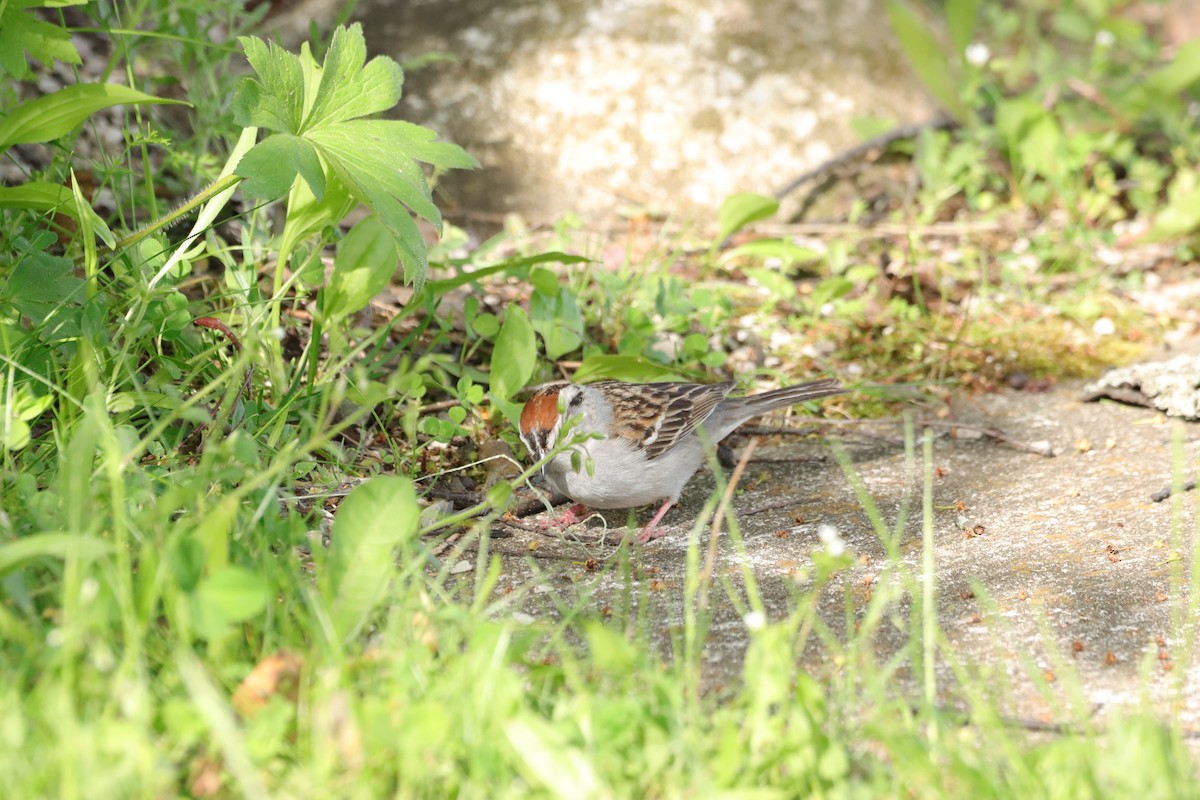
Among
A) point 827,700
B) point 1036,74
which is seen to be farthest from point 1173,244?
point 827,700

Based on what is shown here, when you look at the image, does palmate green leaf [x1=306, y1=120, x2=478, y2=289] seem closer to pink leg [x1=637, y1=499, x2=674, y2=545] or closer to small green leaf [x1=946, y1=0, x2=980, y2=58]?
pink leg [x1=637, y1=499, x2=674, y2=545]

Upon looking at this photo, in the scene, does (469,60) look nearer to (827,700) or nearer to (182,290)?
(182,290)

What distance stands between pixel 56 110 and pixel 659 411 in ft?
6.42

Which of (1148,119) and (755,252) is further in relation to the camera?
(1148,119)

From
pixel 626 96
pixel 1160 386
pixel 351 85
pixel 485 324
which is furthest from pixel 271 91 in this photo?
pixel 626 96

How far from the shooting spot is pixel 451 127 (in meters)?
6.01

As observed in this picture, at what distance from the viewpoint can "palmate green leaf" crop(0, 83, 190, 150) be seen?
9.60 ft

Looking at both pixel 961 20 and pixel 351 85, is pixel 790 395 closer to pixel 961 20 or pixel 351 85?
pixel 351 85

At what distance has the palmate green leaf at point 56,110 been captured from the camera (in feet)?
9.60

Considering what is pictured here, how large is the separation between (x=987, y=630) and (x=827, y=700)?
1.88 feet

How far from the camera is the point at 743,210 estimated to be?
505 centimetres

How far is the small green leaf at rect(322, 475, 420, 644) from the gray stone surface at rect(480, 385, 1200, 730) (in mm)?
316

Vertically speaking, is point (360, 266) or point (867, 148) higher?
point (360, 266)

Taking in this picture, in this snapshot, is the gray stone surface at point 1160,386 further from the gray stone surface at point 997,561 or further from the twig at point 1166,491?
the twig at point 1166,491
